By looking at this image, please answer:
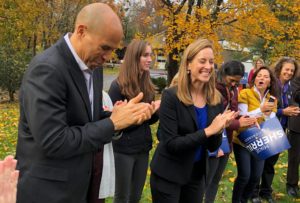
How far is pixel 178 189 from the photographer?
3.36m

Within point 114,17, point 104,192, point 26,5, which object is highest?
point 26,5

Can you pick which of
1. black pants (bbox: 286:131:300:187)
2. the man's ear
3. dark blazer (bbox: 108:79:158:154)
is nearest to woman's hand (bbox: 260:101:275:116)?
black pants (bbox: 286:131:300:187)

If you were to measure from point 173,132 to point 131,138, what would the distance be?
75 centimetres

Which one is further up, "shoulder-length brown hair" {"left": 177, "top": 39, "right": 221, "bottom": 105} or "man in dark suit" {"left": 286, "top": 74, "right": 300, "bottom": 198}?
"shoulder-length brown hair" {"left": 177, "top": 39, "right": 221, "bottom": 105}

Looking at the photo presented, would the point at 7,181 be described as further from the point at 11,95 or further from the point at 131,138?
the point at 11,95

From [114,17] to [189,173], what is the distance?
1.69 meters

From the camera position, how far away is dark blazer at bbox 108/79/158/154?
3.87 m

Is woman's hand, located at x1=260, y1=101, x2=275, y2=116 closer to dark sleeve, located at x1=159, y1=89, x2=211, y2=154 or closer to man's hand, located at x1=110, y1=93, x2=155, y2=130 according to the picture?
dark sleeve, located at x1=159, y1=89, x2=211, y2=154

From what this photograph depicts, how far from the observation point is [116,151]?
3.91 metres

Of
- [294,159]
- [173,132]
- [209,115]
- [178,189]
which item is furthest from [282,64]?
[178,189]

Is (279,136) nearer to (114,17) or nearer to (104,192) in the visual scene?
(104,192)

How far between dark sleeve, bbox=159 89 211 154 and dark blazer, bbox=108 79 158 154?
0.58m

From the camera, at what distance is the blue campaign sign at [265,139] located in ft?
14.2

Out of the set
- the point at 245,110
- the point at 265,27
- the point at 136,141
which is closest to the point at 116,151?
the point at 136,141
